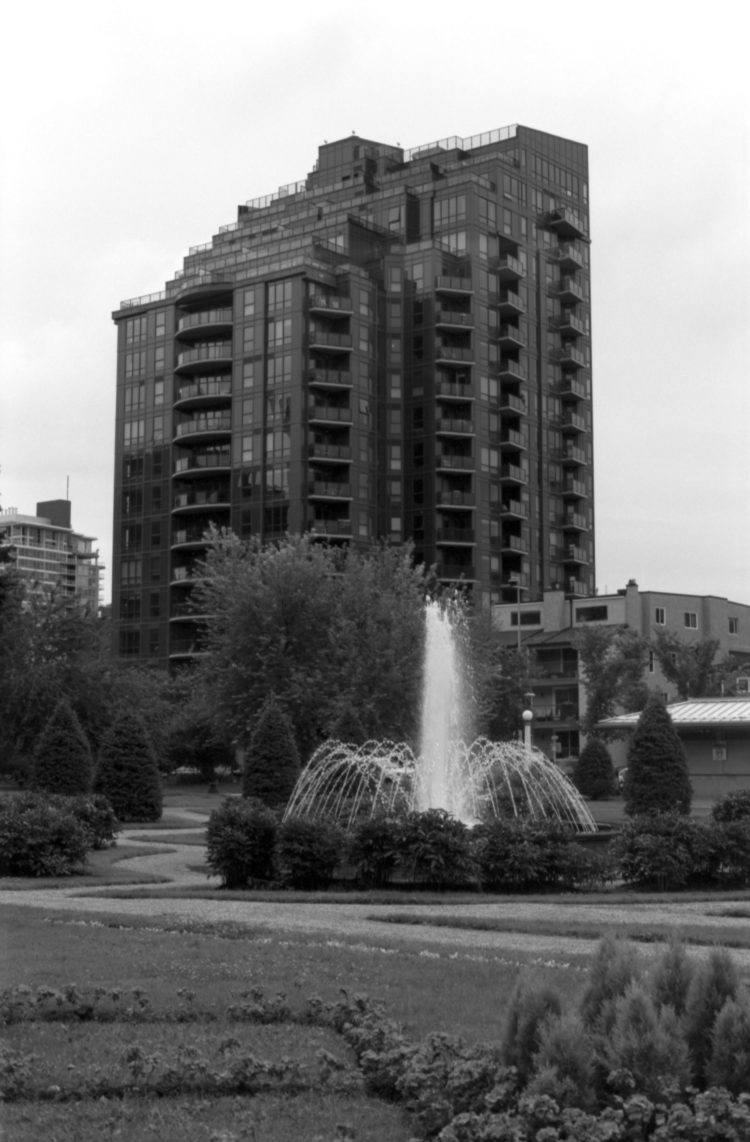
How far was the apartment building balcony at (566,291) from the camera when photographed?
115 metres

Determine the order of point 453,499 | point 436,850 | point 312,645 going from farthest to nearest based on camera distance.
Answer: point 453,499, point 312,645, point 436,850

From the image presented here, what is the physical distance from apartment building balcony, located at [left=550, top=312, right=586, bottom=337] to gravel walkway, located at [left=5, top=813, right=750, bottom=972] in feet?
319

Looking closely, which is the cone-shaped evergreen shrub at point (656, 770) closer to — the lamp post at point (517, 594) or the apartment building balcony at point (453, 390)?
the lamp post at point (517, 594)

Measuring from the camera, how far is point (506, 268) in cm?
10781

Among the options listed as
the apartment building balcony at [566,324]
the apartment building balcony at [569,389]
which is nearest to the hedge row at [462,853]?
the apartment building balcony at [569,389]

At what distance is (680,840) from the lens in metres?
21.7

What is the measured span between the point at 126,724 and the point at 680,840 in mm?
20877

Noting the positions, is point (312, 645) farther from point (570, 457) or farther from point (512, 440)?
point (570, 457)

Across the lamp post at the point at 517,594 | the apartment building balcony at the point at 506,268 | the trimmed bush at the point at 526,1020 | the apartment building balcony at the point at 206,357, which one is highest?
the apartment building balcony at the point at 506,268

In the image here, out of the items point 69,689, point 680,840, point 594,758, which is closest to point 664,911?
point 680,840

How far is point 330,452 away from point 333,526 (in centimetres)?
525

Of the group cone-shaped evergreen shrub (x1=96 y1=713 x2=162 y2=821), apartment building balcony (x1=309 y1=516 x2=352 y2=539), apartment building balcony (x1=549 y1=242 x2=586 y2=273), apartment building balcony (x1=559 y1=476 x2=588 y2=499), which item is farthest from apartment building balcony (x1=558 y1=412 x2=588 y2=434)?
cone-shaped evergreen shrub (x1=96 y1=713 x2=162 y2=821)

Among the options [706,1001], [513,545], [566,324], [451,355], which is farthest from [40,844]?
[566,324]

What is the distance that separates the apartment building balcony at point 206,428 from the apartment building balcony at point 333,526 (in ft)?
31.3
